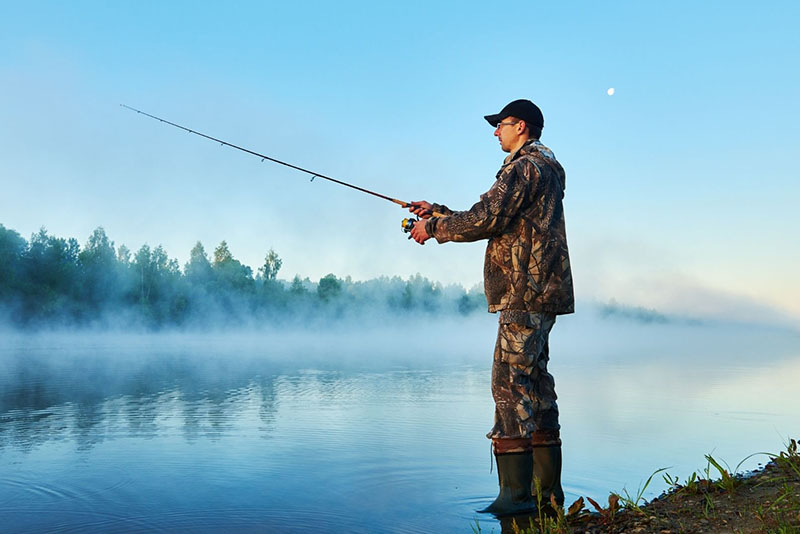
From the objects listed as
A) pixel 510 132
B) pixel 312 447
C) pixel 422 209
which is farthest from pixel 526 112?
pixel 312 447

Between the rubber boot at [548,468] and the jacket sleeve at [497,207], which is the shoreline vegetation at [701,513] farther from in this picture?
the jacket sleeve at [497,207]


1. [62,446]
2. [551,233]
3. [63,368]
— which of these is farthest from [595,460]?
[63,368]

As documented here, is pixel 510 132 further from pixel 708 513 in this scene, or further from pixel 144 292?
pixel 144 292

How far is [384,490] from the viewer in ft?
14.5

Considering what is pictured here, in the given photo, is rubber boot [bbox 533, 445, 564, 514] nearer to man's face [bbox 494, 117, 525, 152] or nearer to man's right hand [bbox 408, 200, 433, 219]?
man's right hand [bbox 408, 200, 433, 219]

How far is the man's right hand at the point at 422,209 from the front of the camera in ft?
16.0

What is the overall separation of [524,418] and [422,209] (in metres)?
1.65

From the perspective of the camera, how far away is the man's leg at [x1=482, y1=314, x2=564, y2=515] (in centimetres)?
399

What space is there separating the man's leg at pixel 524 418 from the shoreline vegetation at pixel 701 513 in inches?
9.2

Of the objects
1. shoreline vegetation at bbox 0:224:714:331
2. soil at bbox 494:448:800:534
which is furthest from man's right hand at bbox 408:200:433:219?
shoreline vegetation at bbox 0:224:714:331

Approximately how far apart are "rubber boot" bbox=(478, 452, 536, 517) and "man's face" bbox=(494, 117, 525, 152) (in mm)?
1928

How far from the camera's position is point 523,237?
4.22 m

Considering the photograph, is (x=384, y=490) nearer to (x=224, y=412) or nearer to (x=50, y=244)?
(x=224, y=412)

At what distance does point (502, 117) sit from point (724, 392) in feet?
26.1
